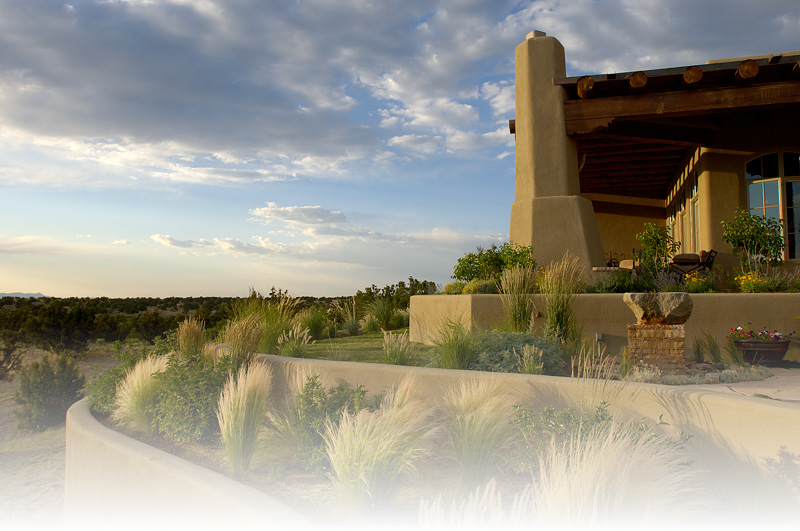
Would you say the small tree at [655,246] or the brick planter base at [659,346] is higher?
the small tree at [655,246]

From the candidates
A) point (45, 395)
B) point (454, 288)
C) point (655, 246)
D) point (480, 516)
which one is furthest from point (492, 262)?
point (45, 395)

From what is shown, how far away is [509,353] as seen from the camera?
588cm

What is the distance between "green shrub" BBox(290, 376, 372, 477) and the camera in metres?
4.32

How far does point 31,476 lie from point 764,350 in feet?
36.8

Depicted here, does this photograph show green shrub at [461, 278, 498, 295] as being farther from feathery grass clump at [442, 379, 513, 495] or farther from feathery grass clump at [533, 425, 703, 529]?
feathery grass clump at [533, 425, 703, 529]

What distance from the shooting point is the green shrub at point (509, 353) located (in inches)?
227

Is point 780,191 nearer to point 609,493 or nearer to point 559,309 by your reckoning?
point 559,309

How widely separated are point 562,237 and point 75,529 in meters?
8.43

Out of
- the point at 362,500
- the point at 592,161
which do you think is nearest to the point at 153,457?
the point at 362,500

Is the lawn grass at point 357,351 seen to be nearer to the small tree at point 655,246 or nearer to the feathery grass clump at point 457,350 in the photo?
the feathery grass clump at point 457,350

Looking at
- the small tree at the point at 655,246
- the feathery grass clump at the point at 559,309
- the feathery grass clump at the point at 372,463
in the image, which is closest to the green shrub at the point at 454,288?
the feathery grass clump at the point at 559,309

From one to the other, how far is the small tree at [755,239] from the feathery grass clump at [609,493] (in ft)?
27.0

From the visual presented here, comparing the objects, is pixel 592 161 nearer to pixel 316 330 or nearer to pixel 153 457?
pixel 316 330

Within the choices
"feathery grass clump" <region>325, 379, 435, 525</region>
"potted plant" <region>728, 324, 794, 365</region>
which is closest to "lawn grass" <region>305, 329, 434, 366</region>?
"feathery grass clump" <region>325, 379, 435, 525</region>
